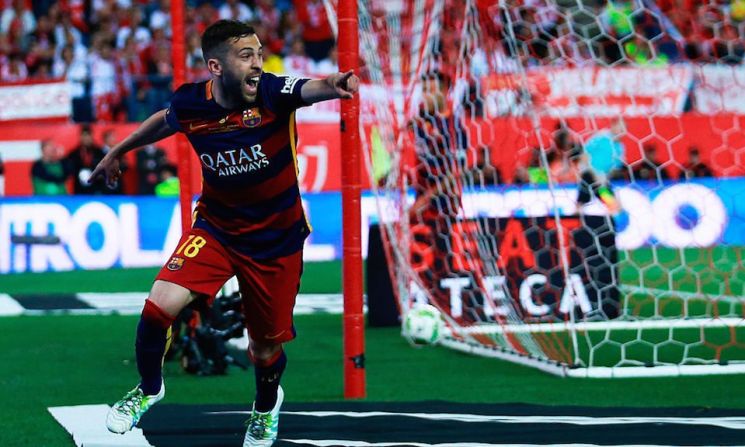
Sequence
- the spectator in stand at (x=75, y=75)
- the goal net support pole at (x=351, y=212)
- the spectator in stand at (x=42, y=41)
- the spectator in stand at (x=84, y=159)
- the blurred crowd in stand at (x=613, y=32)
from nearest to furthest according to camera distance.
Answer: the goal net support pole at (x=351, y=212) → the blurred crowd in stand at (x=613, y=32) → the spectator in stand at (x=84, y=159) → the spectator in stand at (x=75, y=75) → the spectator in stand at (x=42, y=41)

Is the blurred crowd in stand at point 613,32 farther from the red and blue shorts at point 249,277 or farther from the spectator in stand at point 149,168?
the spectator in stand at point 149,168

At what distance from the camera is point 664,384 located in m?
7.11

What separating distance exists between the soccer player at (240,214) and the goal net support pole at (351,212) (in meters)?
1.27

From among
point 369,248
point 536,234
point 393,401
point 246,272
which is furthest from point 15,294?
point 246,272

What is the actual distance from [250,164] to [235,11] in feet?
52.6

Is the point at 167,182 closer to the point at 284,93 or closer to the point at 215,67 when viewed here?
Answer: the point at 215,67

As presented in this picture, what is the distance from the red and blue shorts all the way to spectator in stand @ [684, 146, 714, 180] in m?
8.78

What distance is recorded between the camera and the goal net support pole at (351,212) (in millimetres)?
6547

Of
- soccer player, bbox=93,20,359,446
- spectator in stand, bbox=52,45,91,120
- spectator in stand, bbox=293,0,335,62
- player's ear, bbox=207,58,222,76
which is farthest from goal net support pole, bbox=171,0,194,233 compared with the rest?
spectator in stand, bbox=293,0,335,62

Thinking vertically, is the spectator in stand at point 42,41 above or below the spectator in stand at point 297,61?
above

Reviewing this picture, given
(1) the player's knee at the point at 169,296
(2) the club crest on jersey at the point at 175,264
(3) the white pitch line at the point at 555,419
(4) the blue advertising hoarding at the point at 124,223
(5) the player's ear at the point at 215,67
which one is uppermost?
(5) the player's ear at the point at 215,67

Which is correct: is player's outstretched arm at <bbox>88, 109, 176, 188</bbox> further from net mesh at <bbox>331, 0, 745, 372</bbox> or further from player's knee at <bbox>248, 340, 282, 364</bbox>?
net mesh at <bbox>331, 0, 745, 372</bbox>

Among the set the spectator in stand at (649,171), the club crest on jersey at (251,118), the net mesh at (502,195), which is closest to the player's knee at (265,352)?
the club crest on jersey at (251,118)

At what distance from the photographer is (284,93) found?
16.3 ft
